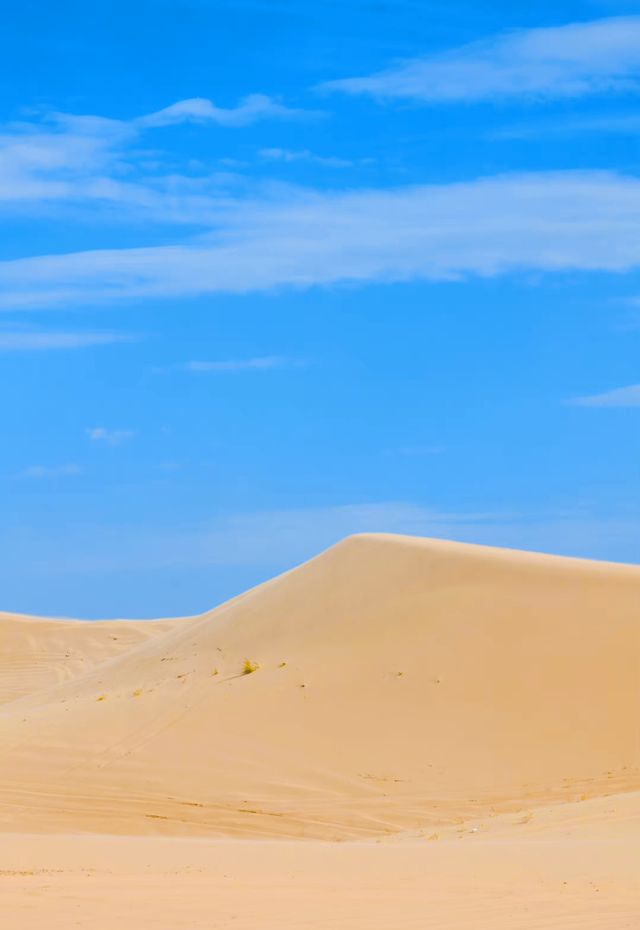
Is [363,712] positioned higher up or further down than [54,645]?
further down

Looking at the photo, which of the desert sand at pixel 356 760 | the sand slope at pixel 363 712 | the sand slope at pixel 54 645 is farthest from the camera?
Result: the sand slope at pixel 54 645

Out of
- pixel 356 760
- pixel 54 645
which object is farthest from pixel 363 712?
pixel 54 645

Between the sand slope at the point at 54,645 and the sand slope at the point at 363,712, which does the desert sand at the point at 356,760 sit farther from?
the sand slope at the point at 54,645

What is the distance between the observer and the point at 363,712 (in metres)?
18.2

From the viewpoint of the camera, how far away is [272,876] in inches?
394

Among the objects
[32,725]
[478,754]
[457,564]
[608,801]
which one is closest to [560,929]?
[608,801]

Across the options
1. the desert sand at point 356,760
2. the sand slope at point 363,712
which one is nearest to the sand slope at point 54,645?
the desert sand at point 356,760

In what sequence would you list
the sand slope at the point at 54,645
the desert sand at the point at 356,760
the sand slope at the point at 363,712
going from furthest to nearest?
the sand slope at the point at 54,645
the sand slope at the point at 363,712
the desert sand at the point at 356,760

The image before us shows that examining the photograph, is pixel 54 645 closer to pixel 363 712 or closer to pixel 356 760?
pixel 363 712

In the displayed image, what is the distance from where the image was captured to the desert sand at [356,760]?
9047mm

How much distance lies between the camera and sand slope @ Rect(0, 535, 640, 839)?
15.4 meters

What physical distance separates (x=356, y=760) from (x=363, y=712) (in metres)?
1.48

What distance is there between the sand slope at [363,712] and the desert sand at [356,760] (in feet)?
0.14

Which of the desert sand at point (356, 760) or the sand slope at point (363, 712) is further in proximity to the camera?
the sand slope at point (363, 712)
